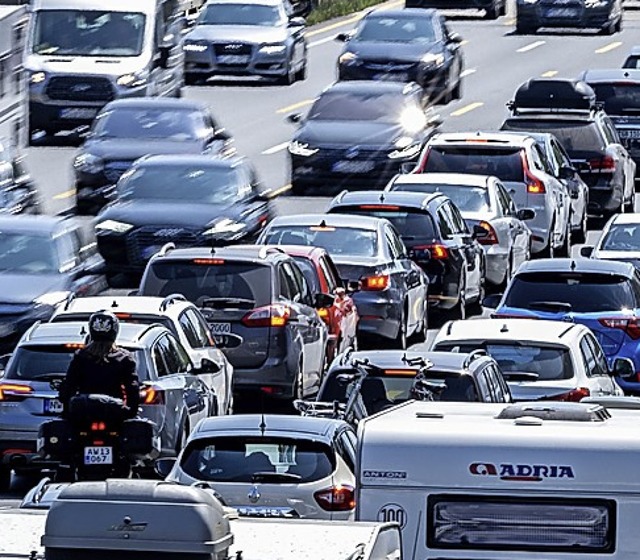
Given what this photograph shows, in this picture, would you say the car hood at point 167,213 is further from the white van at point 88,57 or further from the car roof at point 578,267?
the white van at point 88,57

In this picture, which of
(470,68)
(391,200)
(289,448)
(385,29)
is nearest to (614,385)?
(289,448)

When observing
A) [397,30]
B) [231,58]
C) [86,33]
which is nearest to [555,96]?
[86,33]

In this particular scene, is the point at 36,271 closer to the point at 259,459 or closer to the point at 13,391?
the point at 13,391

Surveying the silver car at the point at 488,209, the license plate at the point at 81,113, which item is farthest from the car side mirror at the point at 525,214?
the license plate at the point at 81,113

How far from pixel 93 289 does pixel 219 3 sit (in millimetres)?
23595

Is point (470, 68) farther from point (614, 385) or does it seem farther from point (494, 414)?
point (494, 414)

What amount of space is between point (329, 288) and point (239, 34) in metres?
23.4

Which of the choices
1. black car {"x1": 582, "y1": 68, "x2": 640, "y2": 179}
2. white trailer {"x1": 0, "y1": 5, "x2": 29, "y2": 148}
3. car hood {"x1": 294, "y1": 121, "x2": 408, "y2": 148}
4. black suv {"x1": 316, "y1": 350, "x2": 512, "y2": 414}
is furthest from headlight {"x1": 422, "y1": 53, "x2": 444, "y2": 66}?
black suv {"x1": 316, "y1": 350, "x2": 512, "y2": 414}

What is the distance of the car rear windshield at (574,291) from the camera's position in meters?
22.8

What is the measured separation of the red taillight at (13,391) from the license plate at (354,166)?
17.5 m

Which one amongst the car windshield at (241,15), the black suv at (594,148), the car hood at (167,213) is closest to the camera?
the car hood at (167,213)

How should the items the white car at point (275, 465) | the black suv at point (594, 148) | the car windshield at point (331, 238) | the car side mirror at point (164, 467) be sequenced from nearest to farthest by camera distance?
the white car at point (275, 465) < the car side mirror at point (164, 467) < the car windshield at point (331, 238) < the black suv at point (594, 148)

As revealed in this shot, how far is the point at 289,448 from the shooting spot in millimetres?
14156

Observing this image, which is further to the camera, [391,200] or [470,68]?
[470,68]
